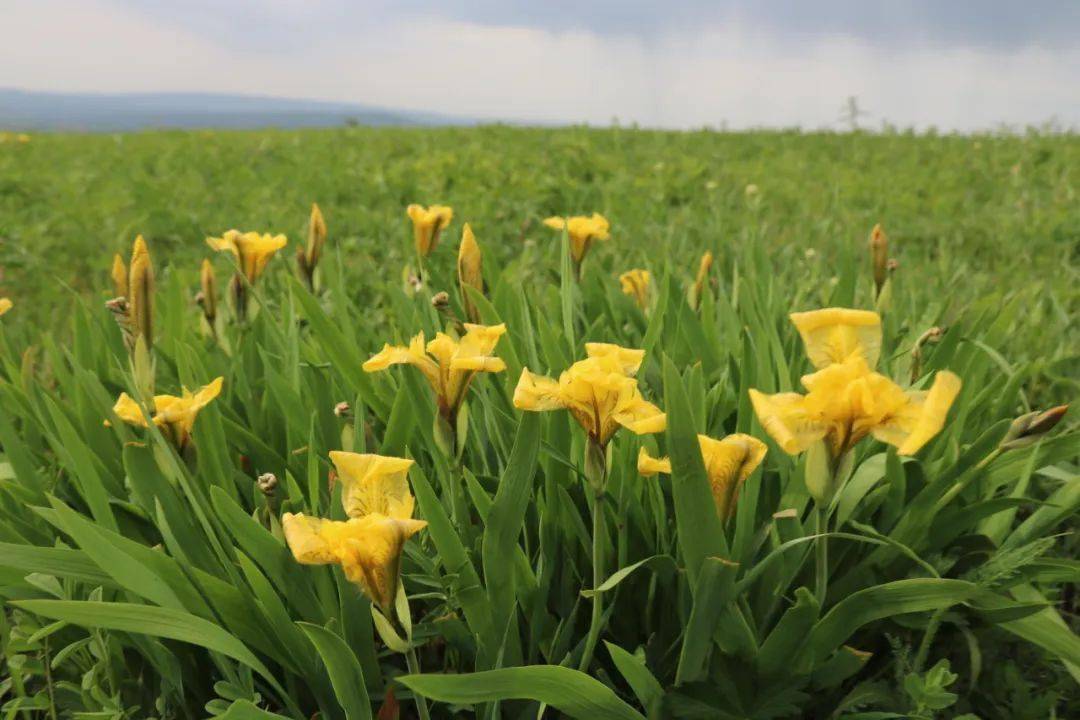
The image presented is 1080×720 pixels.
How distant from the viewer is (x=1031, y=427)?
1034 millimetres

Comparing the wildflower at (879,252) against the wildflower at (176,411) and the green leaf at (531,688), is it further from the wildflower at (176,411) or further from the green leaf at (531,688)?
the wildflower at (176,411)

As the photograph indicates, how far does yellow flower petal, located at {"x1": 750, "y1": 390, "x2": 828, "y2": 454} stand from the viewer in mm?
855

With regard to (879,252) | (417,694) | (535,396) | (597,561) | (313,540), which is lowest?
(417,694)

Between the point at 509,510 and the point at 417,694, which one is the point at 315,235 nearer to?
the point at 509,510

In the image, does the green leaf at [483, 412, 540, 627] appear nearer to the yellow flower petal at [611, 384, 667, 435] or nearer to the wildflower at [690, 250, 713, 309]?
the yellow flower petal at [611, 384, 667, 435]

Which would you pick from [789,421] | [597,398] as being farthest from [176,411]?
[789,421]

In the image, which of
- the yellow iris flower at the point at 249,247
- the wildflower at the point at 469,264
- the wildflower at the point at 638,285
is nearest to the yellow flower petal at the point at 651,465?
the wildflower at the point at 469,264

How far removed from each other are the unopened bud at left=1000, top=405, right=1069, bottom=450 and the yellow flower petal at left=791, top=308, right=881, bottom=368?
0.23 meters

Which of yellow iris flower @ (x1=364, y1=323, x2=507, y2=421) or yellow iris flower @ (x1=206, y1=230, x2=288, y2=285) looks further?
yellow iris flower @ (x1=206, y1=230, x2=288, y2=285)

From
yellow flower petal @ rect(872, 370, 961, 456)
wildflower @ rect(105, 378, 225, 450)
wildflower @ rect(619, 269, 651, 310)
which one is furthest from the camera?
wildflower @ rect(619, 269, 651, 310)

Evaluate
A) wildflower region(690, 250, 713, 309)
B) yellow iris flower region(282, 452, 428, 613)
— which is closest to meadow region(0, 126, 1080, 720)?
yellow iris flower region(282, 452, 428, 613)

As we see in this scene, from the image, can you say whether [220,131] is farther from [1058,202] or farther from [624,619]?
[624,619]

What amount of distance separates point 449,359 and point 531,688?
42 centimetres

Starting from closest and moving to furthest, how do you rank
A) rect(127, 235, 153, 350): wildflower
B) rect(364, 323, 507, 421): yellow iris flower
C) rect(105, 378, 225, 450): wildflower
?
rect(364, 323, 507, 421): yellow iris flower → rect(105, 378, 225, 450): wildflower → rect(127, 235, 153, 350): wildflower
